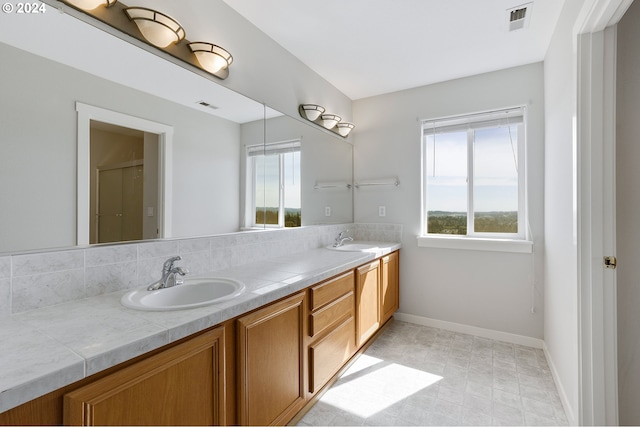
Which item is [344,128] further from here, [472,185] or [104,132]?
[104,132]

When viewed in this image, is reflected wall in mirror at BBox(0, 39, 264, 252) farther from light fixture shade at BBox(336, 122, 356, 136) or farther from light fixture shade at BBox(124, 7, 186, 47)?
light fixture shade at BBox(336, 122, 356, 136)

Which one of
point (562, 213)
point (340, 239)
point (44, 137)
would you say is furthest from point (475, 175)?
point (44, 137)

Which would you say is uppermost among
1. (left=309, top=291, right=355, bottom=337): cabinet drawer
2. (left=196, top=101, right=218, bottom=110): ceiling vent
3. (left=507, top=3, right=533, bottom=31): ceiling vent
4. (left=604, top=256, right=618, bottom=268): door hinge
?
(left=507, top=3, right=533, bottom=31): ceiling vent

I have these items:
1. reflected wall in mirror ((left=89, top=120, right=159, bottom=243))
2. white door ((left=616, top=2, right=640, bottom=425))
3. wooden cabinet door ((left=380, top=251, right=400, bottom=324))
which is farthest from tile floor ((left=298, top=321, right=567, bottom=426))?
reflected wall in mirror ((left=89, top=120, right=159, bottom=243))

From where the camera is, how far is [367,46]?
2311 mm

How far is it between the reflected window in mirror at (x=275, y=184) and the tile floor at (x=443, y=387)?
1.23 meters

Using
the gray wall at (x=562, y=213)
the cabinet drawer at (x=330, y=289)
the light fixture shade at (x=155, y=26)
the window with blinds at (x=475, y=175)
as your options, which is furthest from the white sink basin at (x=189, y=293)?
the window with blinds at (x=475, y=175)

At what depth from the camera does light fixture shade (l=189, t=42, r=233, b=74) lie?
1.60 metres

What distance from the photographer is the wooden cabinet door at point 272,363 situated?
1.21 m

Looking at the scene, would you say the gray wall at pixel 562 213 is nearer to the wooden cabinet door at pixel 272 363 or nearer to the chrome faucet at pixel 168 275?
the wooden cabinet door at pixel 272 363

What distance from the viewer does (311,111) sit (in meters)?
2.57

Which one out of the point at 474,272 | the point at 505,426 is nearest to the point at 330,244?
the point at 474,272

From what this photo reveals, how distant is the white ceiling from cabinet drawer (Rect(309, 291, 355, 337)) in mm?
1761

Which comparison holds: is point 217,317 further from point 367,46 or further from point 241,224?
point 367,46
